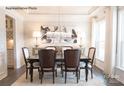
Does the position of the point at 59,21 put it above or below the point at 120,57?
above

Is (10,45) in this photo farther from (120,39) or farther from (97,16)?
(120,39)

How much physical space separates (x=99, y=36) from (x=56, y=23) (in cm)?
214

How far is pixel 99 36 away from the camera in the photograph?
7402 mm

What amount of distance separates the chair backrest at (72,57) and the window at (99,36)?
2.73 m

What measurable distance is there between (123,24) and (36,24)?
4.49m

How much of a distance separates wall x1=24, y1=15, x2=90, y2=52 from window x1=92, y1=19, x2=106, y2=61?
19.8 inches

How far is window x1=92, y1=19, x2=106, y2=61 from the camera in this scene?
22.7 ft

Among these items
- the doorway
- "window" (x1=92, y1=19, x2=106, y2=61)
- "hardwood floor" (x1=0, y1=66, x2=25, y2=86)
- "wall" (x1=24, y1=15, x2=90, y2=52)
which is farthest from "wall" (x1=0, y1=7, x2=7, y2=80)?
"window" (x1=92, y1=19, x2=106, y2=61)

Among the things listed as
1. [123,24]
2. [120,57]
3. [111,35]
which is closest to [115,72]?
[120,57]

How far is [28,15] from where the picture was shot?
8.09 m

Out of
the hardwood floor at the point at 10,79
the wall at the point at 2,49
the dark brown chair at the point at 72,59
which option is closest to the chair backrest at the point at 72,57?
the dark brown chair at the point at 72,59

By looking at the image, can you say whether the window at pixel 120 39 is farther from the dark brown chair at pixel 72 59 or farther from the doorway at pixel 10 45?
the doorway at pixel 10 45
